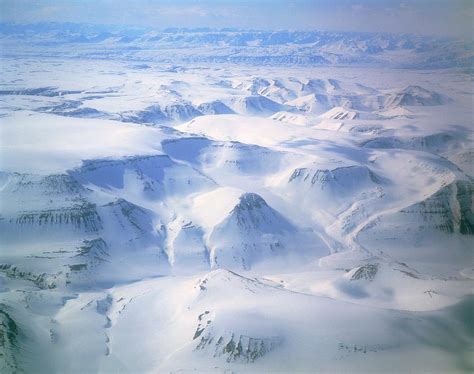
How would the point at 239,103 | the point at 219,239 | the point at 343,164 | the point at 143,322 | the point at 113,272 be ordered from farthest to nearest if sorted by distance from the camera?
the point at 239,103, the point at 343,164, the point at 219,239, the point at 113,272, the point at 143,322

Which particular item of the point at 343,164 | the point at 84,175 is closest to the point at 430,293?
the point at 343,164

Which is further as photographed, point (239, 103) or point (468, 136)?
point (239, 103)

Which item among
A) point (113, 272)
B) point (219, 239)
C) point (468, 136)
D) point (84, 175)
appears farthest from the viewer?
point (468, 136)

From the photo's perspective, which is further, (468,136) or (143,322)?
(468,136)

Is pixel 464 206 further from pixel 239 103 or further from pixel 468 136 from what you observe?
pixel 239 103

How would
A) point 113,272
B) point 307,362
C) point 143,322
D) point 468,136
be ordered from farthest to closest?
point 468,136, point 113,272, point 143,322, point 307,362

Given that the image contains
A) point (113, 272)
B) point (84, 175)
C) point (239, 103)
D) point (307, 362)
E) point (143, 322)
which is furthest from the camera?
point (239, 103)

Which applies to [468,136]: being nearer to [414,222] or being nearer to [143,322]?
[414,222]

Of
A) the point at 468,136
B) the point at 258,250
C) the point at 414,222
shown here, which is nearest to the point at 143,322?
the point at 258,250

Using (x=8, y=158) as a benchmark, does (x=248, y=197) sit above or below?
below
